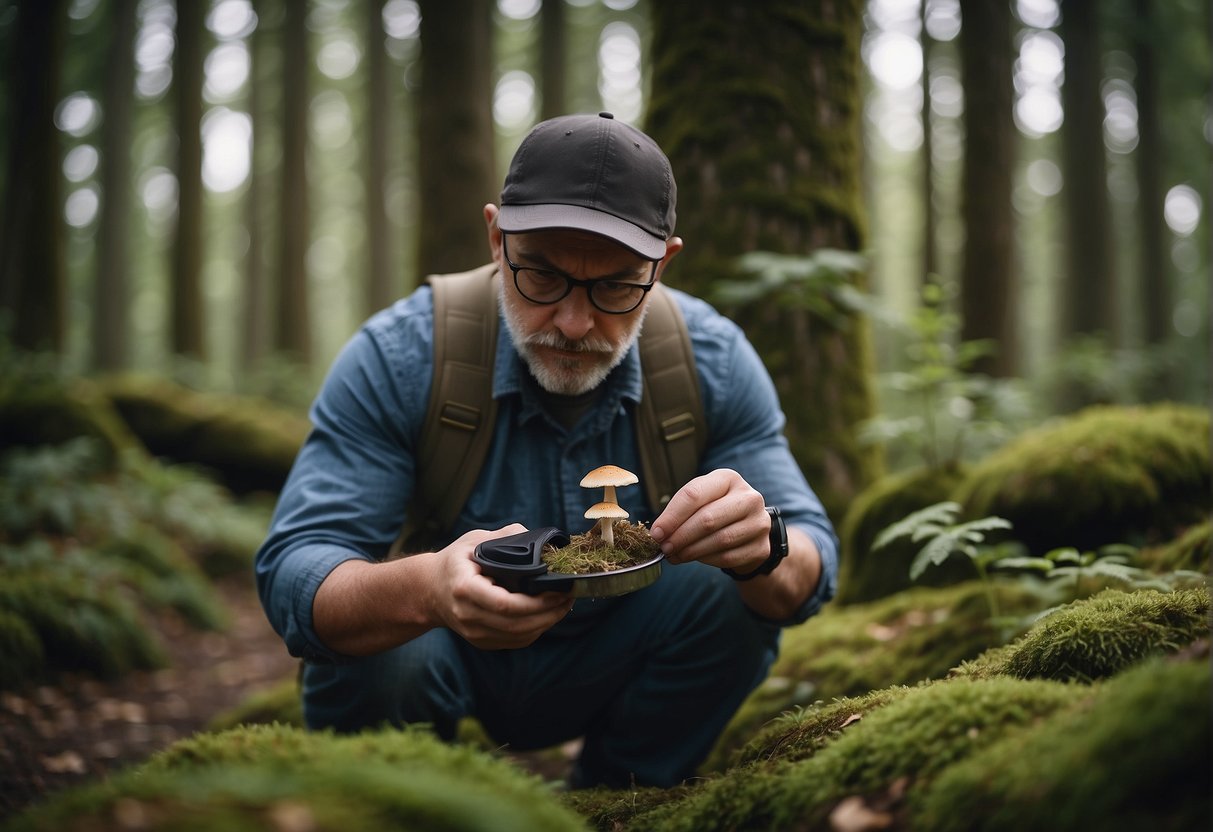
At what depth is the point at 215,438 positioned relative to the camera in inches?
406

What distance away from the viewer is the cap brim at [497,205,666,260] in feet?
8.05

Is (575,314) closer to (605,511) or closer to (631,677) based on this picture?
(605,511)

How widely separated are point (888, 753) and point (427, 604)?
1270mm

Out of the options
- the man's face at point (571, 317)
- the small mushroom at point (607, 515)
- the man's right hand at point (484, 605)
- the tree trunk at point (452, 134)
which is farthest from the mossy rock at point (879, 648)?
the tree trunk at point (452, 134)

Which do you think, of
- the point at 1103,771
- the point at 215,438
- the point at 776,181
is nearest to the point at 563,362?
the point at 1103,771

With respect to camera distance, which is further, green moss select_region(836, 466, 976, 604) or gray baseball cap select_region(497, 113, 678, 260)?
green moss select_region(836, 466, 976, 604)

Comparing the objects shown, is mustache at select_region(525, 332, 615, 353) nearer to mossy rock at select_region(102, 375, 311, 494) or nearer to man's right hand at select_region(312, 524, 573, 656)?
man's right hand at select_region(312, 524, 573, 656)

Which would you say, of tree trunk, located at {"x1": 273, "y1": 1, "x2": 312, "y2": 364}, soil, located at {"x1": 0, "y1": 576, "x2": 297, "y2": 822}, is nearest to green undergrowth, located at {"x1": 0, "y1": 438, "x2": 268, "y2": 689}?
soil, located at {"x1": 0, "y1": 576, "x2": 297, "y2": 822}

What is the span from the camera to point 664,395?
3.00 m

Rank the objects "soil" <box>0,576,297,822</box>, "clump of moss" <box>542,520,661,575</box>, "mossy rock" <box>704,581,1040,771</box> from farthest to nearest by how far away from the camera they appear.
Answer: "soil" <box>0,576,297,822</box> → "mossy rock" <box>704,581,1040,771</box> → "clump of moss" <box>542,520,661,575</box>

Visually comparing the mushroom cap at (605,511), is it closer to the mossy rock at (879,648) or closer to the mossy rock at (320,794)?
the mossy rock at (320,794)

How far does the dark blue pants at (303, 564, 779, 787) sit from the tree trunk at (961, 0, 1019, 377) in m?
7.11

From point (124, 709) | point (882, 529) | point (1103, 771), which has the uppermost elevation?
point (1103, 771)

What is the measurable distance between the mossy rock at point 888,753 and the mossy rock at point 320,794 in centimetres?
48
